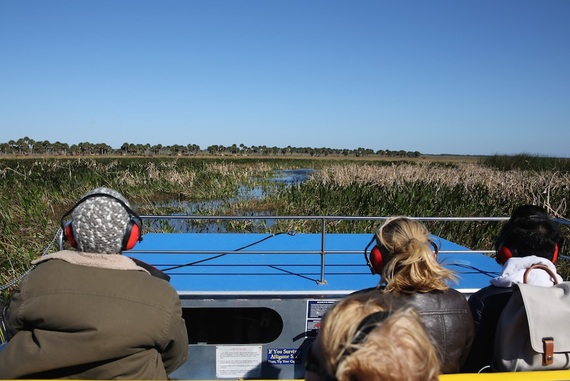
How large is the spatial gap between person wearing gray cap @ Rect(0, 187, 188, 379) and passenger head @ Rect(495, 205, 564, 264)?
2.11 metres

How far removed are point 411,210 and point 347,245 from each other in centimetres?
679

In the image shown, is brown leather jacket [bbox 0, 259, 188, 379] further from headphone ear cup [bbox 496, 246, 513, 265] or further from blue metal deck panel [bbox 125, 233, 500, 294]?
headphone ear cup [bbox 496, 246, 513, 265]

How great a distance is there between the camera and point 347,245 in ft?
19.9

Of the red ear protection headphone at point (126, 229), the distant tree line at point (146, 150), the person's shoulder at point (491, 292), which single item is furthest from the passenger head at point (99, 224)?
the distant tree line at point (146, 150)

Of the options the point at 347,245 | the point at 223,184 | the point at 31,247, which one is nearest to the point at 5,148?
the point at 223,184

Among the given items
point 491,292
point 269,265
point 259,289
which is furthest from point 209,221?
point 491,292

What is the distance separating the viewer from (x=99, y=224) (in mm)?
2154

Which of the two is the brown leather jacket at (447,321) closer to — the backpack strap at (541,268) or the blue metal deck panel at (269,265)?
the backpack strap at (541,268)

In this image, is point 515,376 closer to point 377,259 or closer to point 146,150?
point 377,259

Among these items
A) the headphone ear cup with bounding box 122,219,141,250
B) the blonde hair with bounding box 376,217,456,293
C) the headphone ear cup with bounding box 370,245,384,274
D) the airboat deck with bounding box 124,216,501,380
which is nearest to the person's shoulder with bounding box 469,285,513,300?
the blonde hair with bounding box 376,217,456,293

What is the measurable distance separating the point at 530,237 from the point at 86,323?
2.54m

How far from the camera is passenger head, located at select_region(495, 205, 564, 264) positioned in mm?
2734

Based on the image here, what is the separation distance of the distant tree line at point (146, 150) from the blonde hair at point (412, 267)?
291 feet

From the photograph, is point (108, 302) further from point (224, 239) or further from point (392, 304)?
point (224, 239)
